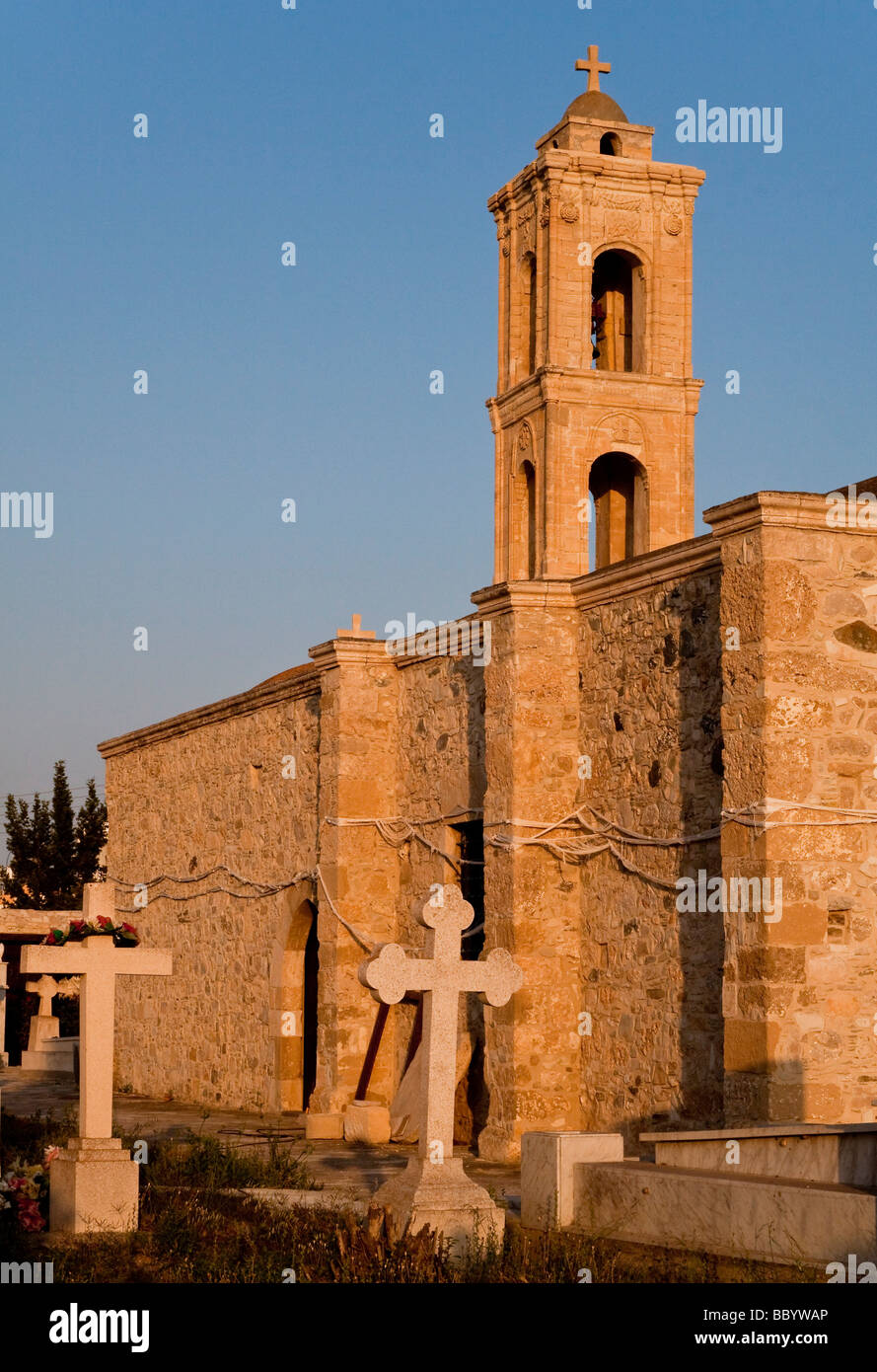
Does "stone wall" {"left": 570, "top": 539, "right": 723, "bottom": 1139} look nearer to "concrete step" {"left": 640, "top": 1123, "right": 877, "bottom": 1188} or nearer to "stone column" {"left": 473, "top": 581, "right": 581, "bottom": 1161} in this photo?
"stone column" {"left": 473, "top": 581, "right": 581, "bottom": 1161}

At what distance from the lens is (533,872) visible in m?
15.1

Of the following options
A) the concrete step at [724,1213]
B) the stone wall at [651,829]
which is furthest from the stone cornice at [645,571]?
the concrete step at [724,1213]

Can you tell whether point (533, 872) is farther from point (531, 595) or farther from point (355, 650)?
point (355, 650)

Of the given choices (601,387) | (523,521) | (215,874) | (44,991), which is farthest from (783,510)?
(44,991)

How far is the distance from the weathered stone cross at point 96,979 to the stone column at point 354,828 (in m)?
7.03

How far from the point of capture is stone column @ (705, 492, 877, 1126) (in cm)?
1190

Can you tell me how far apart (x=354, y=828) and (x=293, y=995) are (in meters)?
2.62

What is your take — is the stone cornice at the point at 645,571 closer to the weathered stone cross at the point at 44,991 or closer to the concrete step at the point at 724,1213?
the concrete step at the point at 724,1213

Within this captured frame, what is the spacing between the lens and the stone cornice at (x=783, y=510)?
1210cm

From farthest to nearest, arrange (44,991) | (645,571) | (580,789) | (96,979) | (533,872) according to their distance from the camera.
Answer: (44,991)
(580,789)
(533,872)
(645,571)
(96,979)

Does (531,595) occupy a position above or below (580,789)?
above

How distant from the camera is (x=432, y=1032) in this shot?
9.63 m
